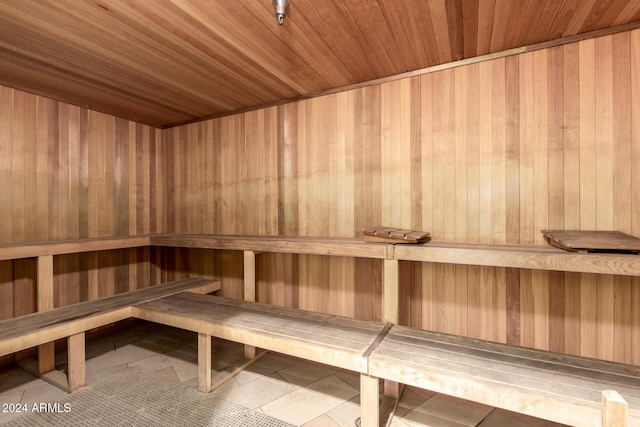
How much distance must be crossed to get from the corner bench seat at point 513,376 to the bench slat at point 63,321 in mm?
1928

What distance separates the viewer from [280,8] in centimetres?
142

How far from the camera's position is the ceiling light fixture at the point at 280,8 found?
55.2 inches

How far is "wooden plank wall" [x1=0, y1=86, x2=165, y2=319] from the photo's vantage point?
93.4 inches

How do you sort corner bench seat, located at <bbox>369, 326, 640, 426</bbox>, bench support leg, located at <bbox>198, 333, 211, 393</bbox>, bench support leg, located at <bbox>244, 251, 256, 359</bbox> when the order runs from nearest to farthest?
corner bench seat, located at <bbox>369, 326, 640, 426</bbox> → bench support leg, located at <bbox>198, 333, 211, 393</bbox> → bench support leg, located at <bbox>244, 251, 256, 359</bbox>

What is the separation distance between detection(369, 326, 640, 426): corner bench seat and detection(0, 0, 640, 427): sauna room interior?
0.04ft

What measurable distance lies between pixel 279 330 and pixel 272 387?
0.65 meters

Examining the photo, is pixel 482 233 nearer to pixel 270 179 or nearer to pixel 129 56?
pixel 270 179

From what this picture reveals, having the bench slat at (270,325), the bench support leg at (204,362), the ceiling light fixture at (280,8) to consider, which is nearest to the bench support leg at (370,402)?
the bench slat at (270,325)

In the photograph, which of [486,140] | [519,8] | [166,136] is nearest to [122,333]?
[166,136]

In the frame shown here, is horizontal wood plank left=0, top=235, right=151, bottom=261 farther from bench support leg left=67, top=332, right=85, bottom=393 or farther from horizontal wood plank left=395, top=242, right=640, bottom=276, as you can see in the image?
horizontal wood plank left=395, top=242, right=640, bottom=276

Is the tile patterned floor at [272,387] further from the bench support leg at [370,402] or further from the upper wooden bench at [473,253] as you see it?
the upper wooden bench at [473,253]

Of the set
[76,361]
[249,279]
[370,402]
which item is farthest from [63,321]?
[370,402]

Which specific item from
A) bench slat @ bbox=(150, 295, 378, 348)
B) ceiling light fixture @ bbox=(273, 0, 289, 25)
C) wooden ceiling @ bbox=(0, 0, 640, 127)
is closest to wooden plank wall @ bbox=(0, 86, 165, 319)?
wooden ceiling @ bbox=(0, 0, 640, 127)

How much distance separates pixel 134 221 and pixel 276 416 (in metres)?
2.55
